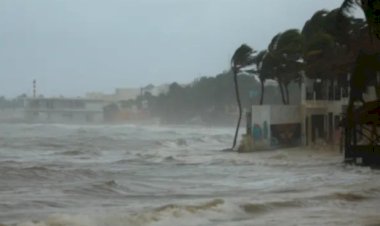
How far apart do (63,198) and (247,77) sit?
4099 inches

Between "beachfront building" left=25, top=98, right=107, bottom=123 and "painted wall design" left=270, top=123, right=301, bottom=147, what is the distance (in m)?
117

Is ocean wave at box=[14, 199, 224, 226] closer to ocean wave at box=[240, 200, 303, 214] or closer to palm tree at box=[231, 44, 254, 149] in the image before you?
ocean wave at box=[240, 200, 303, 214]

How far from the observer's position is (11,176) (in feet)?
78.0

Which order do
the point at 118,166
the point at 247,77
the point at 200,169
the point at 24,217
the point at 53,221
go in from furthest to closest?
the point at 247,77 → the point at 118,166 → the point at 200,169 → the point at 24,217 → the point at 53,221

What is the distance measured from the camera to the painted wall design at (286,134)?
123 feet

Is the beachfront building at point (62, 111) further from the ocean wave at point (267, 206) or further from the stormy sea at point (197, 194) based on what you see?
the ocean wave at point (267, 206)

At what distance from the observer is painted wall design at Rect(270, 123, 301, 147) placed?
37.5m

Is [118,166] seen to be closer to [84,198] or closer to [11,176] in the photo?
[11,176]

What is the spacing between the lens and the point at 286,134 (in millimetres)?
37969

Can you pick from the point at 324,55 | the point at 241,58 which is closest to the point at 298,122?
the point at 324,55

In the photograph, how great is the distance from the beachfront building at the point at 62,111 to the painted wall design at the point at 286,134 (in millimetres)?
116951

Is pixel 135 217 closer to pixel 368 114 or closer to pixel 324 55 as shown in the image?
pixel 368 114

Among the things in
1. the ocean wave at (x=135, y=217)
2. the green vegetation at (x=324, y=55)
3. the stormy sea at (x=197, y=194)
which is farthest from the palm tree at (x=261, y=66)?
the ocean wave at (x=135, y=217)

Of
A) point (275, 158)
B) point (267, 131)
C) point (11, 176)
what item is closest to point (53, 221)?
point (11, 176)
